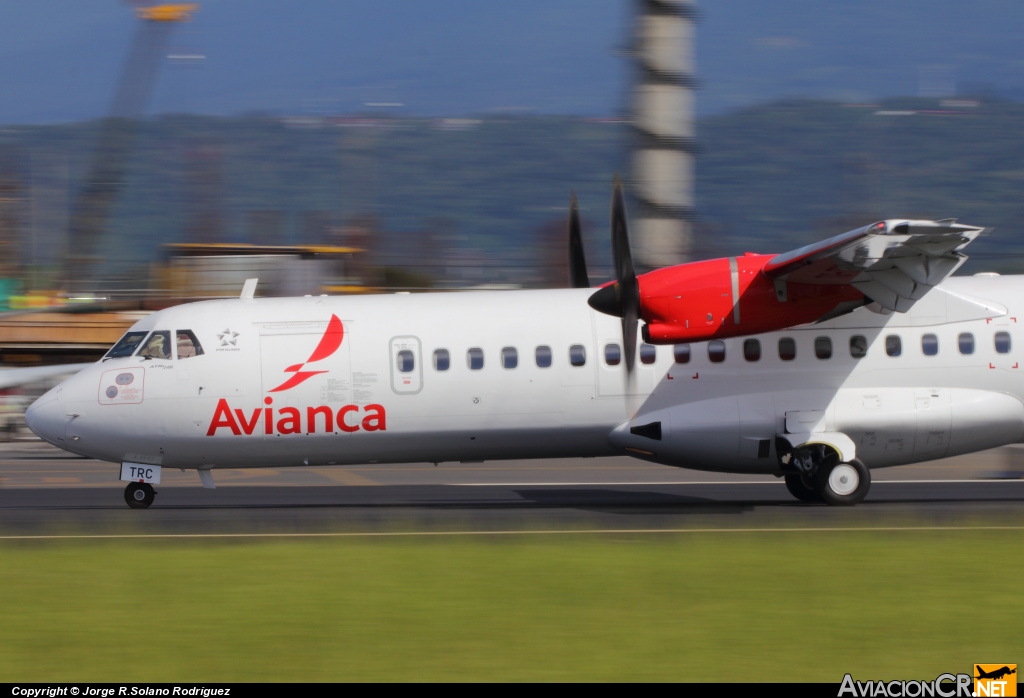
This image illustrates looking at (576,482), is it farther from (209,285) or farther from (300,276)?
(209,285)

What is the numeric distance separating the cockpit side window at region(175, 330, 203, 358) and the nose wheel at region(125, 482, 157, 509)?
6.52ft

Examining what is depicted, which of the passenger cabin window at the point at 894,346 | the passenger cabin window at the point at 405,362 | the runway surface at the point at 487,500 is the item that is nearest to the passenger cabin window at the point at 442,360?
the passenger cabin window at the point at 405,362

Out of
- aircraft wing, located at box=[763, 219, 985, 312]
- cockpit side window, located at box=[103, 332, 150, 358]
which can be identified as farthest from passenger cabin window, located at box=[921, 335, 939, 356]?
cockpit side window, located at box=[103, 332, 150, 358]

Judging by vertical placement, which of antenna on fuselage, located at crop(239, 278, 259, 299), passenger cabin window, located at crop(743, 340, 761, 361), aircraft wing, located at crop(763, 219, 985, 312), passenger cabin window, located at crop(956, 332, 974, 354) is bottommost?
passenger cabin window, located at crop(743, 340, 761, 361)

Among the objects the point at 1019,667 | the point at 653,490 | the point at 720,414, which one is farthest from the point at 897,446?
the point at 1019,667

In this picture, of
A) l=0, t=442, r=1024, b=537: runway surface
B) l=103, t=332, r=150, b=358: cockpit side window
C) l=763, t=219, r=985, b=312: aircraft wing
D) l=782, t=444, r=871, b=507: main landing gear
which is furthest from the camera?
l=103, t=332, r=150, b=358: cockpit side window

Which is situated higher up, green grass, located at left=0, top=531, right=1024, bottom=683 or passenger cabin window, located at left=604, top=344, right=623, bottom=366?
passenger cabin window, located at left=604, top=344, right=623, bottom=366

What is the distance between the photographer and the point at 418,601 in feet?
30.5

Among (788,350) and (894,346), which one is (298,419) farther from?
(894,346)

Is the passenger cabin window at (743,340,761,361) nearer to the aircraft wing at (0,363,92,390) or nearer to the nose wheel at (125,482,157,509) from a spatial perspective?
the nose wheel at (125,482,157,509)

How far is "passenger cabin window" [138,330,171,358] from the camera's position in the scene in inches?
627

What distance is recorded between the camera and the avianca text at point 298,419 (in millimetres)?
15664

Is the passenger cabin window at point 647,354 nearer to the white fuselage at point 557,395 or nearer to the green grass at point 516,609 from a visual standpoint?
the white fuselage at point 557,395

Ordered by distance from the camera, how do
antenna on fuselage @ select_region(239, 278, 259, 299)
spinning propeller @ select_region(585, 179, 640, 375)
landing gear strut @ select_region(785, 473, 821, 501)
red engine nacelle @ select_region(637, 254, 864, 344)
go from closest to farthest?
red engine nacelle @ select_region(637, 254, 864, 344)
spinning propeller @ select_region(585, 179, 640, 375)
landing gear strut @ select_region(785, 473, 821, 501)
antenna on fuselage @ select_region(239, 278, 259, 299)
